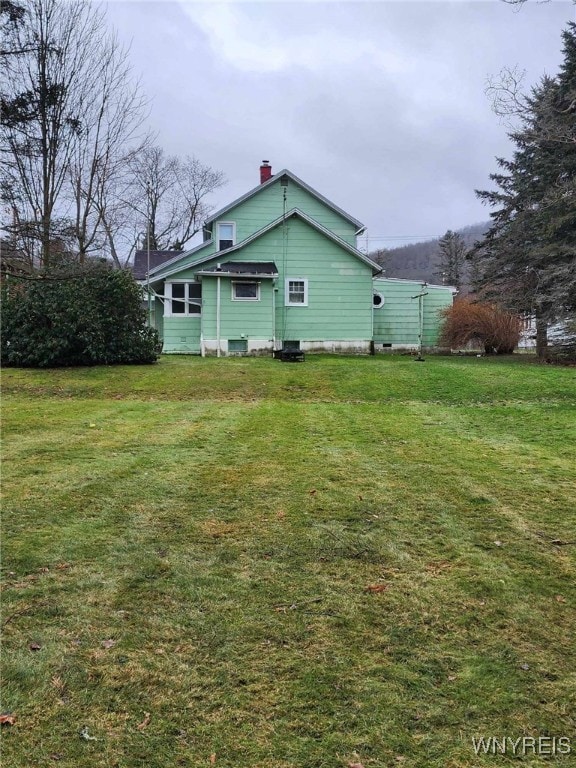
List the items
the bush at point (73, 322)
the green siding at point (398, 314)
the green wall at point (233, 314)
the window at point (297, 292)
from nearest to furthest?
the bush at point (73, 322) < the green wall at point (233, 314) < the window at point (297, 292) < the green siding at point (398, 314)

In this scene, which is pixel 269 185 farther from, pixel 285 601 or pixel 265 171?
pixel 285 601

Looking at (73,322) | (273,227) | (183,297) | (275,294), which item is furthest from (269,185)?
(73,322)

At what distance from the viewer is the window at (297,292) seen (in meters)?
18.4

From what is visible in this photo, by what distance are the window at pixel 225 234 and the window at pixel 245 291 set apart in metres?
3.41

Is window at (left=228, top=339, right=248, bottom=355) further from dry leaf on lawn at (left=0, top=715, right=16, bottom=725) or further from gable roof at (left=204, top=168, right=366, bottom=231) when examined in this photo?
dry leaf on lawn at (left=0, top=715, right=16, bottom=725)

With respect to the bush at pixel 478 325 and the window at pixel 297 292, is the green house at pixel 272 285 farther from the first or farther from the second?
the bush at pixel 478 325

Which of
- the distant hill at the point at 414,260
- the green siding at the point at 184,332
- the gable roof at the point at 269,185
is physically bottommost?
the green siding at the point at 184,332

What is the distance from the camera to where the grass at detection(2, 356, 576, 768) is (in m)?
1.85

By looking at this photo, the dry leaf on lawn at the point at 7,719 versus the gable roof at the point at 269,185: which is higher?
the gable roof at the point at 269,185

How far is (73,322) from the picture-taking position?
524 inches

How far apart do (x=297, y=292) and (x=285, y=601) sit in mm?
16467

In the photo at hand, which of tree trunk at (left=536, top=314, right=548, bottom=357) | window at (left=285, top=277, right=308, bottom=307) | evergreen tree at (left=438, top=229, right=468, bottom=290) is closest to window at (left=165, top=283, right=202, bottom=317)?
window at (left=285, top=277, right=308, bottom=307)

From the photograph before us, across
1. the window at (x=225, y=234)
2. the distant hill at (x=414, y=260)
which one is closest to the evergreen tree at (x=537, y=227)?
the window at (x=225, y=234)

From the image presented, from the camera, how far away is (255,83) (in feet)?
50.9
